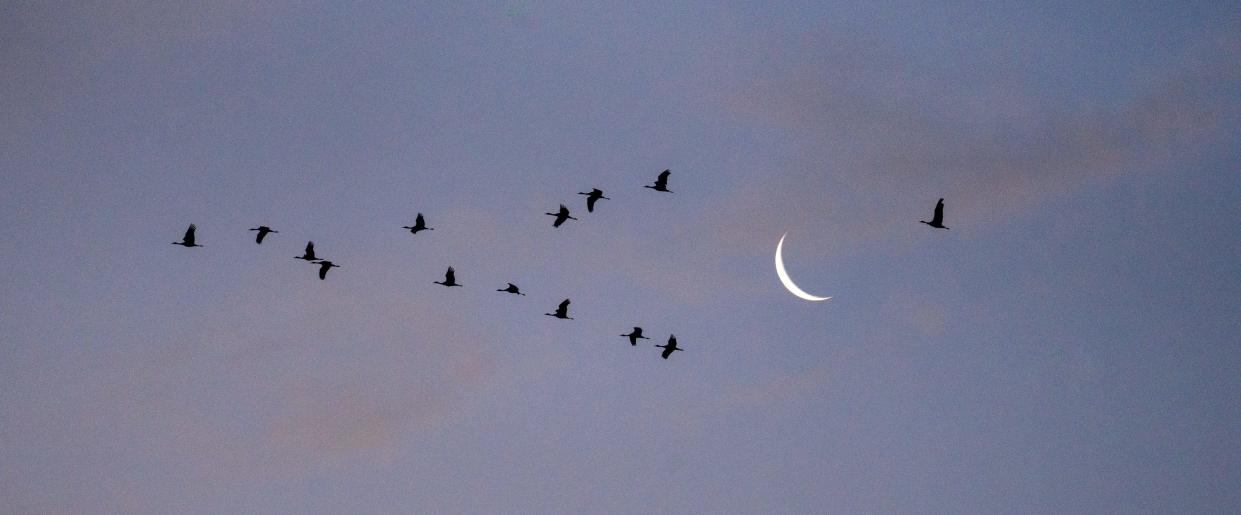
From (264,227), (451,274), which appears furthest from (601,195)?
(264,227)

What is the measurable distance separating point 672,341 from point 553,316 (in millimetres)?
9744

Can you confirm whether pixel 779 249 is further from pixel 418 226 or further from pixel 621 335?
pixel 418 226

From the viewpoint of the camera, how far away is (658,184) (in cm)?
16538

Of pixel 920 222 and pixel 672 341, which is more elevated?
pixel 920 222

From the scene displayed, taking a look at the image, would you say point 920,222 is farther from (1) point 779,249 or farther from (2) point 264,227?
(2) point 264,227

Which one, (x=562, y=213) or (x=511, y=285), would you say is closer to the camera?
(x=562, y=213)

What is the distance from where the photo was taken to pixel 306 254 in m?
170

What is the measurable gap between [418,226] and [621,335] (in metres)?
17.6

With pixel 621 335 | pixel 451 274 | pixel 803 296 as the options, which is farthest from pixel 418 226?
pixel 803 296

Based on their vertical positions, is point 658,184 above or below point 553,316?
above

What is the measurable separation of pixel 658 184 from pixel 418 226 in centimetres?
1902

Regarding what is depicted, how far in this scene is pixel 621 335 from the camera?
174125mm

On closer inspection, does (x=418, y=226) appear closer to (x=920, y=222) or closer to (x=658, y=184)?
(x=658, y=184)

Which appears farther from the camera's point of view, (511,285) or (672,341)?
(511,285)
